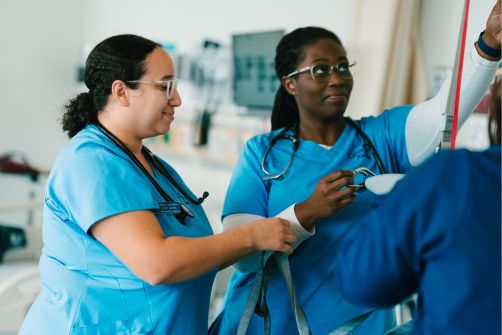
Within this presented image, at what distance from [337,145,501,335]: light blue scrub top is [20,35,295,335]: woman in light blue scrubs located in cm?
43

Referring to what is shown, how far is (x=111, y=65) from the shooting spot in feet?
4.07

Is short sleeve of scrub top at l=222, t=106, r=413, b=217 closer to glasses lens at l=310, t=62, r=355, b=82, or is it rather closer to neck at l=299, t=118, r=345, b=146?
neck at l=299, t=118, r=345, b=146

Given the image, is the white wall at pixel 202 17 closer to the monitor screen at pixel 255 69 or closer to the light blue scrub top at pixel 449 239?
the monitor screen at pixel 255 69

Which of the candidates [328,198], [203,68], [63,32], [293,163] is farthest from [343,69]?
[63,32]

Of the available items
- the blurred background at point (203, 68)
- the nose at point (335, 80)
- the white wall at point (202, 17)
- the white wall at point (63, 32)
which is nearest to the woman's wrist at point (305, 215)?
the nose at point (335, 80)

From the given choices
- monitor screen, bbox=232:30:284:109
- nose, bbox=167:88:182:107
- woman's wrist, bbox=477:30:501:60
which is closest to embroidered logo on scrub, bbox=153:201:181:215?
nose, bbox=167:88:182:107

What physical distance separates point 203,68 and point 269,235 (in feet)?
10.5

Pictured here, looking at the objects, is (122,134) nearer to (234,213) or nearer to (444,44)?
(234,213)

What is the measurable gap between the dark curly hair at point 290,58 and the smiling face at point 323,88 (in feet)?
0.05

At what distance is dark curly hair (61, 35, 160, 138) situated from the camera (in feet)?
4.03

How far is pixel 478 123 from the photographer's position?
2.65 meters

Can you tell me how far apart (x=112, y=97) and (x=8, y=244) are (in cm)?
196

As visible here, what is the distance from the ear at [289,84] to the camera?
4.89 ft

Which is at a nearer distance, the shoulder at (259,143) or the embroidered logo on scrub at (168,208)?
the embroidered logo on scrub at (168,208)
